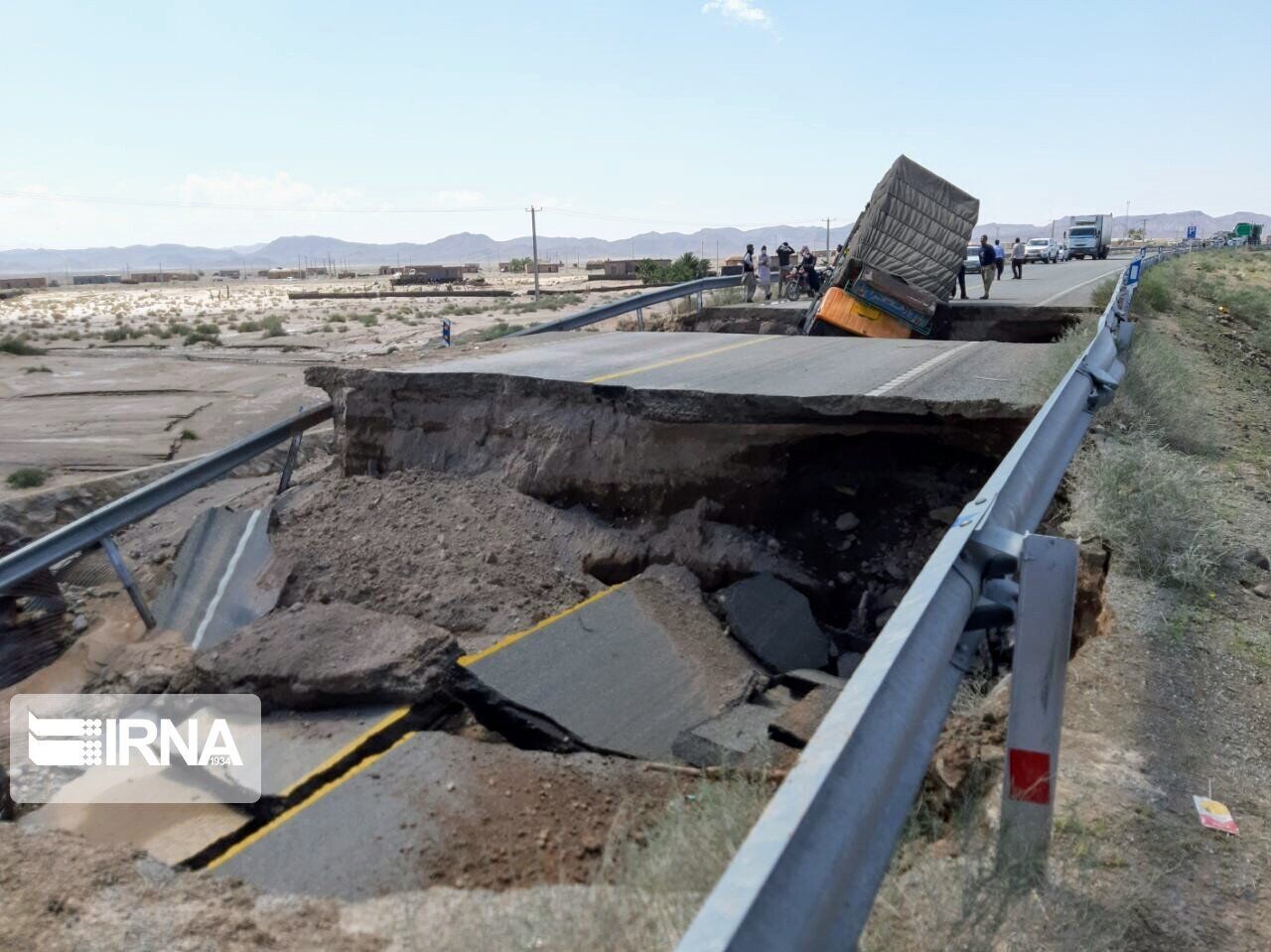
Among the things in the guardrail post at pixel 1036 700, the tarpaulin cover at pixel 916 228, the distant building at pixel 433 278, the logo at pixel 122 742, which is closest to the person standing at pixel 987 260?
the tarpaulin cover at pixel 916 228

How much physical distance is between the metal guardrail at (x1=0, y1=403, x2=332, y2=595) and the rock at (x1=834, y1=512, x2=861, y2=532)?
496 centimetres

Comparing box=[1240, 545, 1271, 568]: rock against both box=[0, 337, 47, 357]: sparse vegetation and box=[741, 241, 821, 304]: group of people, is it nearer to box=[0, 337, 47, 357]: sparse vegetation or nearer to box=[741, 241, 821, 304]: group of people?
box=[741, 241, 821, 304]: group of people

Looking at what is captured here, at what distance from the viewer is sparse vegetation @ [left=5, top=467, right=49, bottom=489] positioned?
42.9 feet

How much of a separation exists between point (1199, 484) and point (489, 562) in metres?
4.91

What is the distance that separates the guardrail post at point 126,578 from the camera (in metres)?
7.88

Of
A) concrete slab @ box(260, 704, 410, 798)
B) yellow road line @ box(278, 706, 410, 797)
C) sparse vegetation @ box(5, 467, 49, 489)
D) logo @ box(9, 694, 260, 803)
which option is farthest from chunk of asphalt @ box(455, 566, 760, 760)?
sparse vegetation @ box(5, 467, 49, 489)

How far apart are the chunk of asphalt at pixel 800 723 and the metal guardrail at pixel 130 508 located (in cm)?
519

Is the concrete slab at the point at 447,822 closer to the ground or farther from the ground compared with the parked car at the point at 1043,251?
closer to the ground

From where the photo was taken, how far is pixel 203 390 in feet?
68.4

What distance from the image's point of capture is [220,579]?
8125 millimetres

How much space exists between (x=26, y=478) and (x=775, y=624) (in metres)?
Result: 10.4

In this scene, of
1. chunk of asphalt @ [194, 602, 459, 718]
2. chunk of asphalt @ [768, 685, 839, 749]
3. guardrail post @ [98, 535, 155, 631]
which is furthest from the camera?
guardrail post @ [98, 535, 155, 631]

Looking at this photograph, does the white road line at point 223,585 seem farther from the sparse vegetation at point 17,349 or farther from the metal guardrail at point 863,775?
the sparse vegetation at point 17,349

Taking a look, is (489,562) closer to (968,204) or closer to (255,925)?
(255,925)
